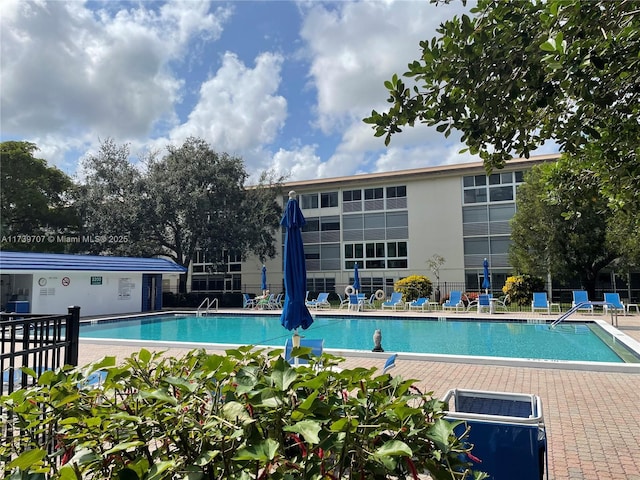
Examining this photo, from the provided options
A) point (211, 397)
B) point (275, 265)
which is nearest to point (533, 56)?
point (211, 397)

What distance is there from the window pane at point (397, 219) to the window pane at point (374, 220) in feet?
1.78

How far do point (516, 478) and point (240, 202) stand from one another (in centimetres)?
2882

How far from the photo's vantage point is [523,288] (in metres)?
22.4

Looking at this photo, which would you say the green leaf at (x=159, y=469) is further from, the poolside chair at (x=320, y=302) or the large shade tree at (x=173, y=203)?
the large shade tree at (x=173, y=203)

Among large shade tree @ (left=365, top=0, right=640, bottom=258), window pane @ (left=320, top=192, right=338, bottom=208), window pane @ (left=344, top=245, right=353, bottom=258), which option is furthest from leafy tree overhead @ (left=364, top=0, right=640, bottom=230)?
window pane @ (left=320, top=192, right=338, bottom=208)

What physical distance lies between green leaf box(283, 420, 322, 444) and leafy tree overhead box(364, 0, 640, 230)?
223cm

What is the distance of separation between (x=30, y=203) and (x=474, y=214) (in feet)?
101

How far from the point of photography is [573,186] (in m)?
4.58

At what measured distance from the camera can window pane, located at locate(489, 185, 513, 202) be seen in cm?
2878

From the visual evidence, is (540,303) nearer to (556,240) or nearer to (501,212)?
(556,240)

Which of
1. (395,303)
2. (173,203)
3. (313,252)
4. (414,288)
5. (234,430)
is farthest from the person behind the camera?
(313,252)

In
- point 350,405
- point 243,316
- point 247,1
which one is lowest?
point 243,316

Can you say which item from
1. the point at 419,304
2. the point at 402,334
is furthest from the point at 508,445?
the point at 419,304

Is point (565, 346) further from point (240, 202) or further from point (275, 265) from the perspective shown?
point (275, 265)
